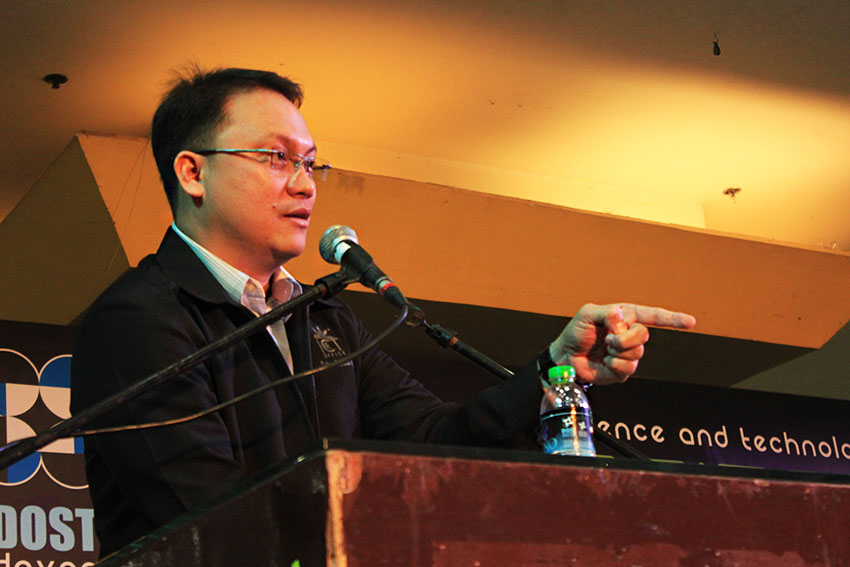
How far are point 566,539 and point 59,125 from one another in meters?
3.33

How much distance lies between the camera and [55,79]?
3.44 m

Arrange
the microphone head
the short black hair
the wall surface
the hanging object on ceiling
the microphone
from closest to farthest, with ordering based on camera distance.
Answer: the microphone
the microphone head
the short black hair
the hanging object on ceiling
the wall surface

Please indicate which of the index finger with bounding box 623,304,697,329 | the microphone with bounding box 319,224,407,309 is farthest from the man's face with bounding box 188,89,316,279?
the index finger with bounding box 623,304,697,329

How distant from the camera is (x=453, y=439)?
5.66 feet

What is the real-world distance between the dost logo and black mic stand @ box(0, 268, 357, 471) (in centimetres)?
249

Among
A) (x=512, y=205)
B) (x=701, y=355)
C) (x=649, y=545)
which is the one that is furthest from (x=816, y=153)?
(x=649, y=545)

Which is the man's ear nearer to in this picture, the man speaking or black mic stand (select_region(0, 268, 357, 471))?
the man speaking

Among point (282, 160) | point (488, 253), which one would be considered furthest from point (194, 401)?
point (488, 253)

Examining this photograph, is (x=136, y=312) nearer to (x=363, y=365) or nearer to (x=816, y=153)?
(x=363, y=365)

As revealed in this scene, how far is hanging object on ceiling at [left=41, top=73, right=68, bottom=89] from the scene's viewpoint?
3.43 meters

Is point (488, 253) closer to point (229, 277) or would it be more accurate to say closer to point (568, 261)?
point (568, 261)

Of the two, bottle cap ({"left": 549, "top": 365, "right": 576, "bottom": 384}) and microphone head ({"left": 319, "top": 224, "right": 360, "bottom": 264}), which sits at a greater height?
microphone head ({"left": 319, "top": 224, "right": 360, "bottom": 264})

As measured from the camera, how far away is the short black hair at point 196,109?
6.15 feet

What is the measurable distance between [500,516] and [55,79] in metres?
3.05
